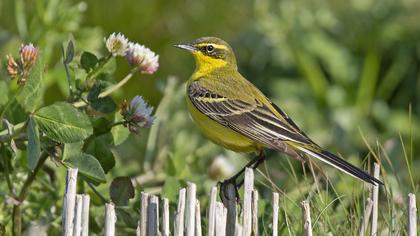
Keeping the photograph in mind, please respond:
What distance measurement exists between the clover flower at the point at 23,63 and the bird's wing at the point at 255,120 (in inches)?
36.2

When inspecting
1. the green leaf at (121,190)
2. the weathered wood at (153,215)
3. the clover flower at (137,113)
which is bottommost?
the weathered wood at (153,215)

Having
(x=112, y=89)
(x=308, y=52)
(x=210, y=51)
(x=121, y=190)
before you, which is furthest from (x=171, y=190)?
(x=308, y=52)

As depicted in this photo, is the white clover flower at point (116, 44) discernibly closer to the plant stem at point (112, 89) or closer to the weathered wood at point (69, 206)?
the plant stem at point (112, 89)

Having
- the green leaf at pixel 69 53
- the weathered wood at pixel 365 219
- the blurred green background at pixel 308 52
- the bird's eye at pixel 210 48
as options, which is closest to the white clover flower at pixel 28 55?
the green leaf at pixel 69 53

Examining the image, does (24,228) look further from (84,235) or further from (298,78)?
(298,78)

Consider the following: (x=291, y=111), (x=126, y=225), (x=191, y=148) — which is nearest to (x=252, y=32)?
(x=291, y=111)

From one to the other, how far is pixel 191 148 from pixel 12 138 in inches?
73.4

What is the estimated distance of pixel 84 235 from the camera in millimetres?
2637

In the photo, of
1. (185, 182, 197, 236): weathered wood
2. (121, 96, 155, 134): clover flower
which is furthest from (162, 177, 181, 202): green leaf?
(185, 182, 197, 236): weathered wood

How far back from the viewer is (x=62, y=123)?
2.96m

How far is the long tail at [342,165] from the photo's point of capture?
2.98 metres

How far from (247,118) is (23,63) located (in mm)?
1028

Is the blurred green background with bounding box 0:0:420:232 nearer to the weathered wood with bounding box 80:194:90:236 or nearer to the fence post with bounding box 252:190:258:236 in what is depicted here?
the fence post with bounding box 252:190:258:236

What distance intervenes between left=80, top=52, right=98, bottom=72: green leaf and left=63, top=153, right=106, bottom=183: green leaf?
300 millimetres
